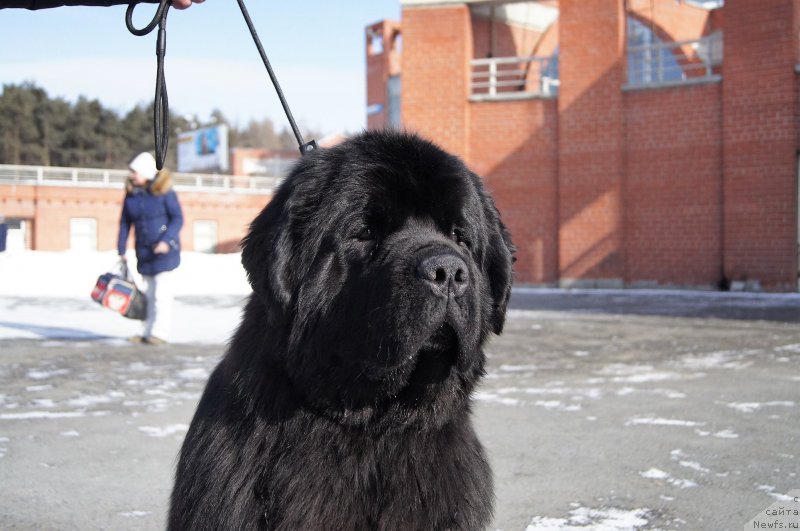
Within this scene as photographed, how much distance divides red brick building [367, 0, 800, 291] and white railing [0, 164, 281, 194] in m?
18.4

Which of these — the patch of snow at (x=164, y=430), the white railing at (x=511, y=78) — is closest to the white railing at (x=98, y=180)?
the white railing at (x=511, y=78)

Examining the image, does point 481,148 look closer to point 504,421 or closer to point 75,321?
point 75,321

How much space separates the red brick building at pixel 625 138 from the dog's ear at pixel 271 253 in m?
12.2

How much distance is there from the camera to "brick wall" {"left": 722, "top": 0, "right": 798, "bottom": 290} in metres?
Result: 15.1

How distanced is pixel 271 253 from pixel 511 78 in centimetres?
1904

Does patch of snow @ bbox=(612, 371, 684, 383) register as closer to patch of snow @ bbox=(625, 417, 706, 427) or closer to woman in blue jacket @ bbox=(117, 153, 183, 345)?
patch of snow @ bbox=(625, 417, 706, 427)

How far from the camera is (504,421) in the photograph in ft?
15.3

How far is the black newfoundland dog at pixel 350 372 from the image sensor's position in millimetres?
1992

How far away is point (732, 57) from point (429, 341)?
52.6ft

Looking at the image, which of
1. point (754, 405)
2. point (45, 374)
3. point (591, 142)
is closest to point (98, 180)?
point (591, 142)

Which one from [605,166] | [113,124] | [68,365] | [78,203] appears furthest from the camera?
[113,124]

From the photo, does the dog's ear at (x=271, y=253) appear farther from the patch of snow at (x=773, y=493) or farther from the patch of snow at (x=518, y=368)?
the patch of snow at (x=518, y=368)

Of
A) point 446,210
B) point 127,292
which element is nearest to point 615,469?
point 446,210

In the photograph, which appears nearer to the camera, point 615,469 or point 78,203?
point 615,469
